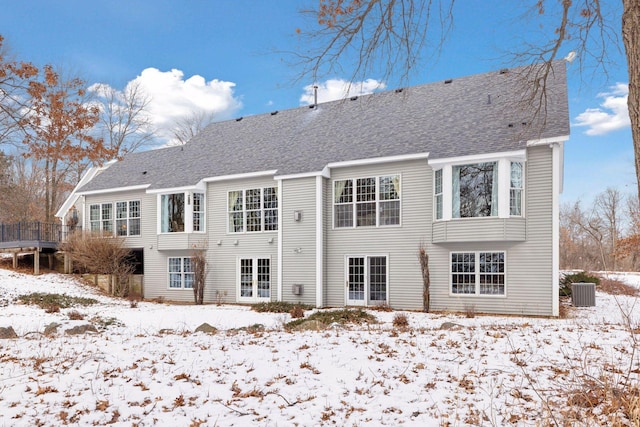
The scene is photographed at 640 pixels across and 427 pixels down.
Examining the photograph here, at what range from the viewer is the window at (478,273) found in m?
14.9

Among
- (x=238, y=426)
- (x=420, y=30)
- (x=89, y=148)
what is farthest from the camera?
(x=89, y=148)

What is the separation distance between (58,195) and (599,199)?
47.5 meters

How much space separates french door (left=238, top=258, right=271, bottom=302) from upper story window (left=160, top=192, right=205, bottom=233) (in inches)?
102

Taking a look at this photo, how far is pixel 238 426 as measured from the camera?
475 centimetres

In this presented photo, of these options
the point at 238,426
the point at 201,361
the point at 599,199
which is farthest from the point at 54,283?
the point at 599,199

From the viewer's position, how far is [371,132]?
18.2 meters

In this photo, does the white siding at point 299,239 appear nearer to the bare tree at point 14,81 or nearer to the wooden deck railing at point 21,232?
the bare tree at point 14,81

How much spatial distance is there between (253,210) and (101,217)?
8.81m

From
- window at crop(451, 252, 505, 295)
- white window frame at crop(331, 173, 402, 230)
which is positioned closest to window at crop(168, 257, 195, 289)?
white window frame at crop(331, 173, 402, 230)

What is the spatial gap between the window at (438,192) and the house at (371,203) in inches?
2.7

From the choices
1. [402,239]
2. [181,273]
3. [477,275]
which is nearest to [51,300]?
[181,273]

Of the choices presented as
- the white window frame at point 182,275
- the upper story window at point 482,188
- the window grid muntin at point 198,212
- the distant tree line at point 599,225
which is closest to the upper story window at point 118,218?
the white window frame at point 182,275

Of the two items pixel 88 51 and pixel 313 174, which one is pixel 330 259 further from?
pixel 88 51

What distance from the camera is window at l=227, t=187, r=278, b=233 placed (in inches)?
739
